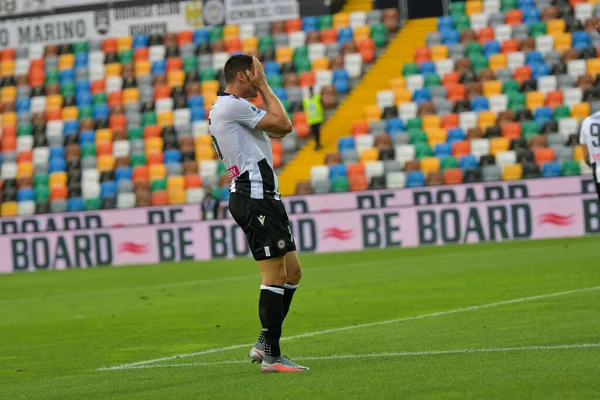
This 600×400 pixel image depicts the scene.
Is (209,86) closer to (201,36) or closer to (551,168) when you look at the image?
(201,36)

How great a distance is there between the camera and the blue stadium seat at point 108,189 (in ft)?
106

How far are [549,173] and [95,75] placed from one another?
14.0m

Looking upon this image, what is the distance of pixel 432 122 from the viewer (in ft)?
99.9

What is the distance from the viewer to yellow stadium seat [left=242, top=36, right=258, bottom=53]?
3428 cm

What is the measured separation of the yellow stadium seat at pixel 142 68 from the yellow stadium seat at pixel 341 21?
5.37 m

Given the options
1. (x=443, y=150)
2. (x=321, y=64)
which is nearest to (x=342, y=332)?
(x=443, y=150)

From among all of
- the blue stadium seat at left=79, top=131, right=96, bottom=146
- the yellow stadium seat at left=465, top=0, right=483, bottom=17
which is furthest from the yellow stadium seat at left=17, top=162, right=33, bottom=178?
the yellow stadium seat at left=465, top=0, right=483, bottom=17

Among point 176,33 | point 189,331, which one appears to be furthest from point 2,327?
point 176,33

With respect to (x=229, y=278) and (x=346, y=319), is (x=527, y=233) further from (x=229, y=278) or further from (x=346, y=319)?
(x=346, y=319)

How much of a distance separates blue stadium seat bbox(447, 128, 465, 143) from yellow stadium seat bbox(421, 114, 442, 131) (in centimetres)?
56

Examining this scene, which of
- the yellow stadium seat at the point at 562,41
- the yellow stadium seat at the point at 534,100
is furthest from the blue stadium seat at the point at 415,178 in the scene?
the yellow stadium seat at the point at 562,41

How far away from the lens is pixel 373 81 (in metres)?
32.8

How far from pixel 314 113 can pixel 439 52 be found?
12.8ft

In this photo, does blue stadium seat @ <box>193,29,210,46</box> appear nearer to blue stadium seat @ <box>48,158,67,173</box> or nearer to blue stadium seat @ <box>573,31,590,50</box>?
blue stadium seat @ <box>48,158,67,173</box>
